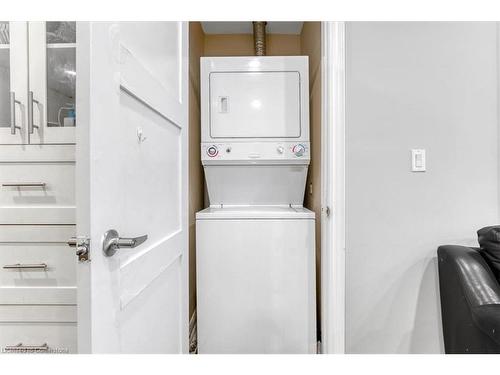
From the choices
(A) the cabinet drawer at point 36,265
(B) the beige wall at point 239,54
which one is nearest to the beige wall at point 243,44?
(B) the beige wall at point 239,54

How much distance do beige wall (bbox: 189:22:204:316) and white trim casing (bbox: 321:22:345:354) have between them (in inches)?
37.4

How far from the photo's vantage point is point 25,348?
107cm

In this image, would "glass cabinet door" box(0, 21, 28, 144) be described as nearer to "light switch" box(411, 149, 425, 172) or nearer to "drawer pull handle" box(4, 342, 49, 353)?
"drawer pull handle" box(4, 342, 49, 353)

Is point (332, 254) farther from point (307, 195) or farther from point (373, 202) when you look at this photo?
point (307, 195)

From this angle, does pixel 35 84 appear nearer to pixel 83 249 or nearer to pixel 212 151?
pixel 83 249

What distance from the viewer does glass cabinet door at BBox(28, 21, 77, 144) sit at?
1038 mm

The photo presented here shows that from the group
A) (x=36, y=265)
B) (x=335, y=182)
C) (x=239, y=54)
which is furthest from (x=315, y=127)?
(x=36, y=265)

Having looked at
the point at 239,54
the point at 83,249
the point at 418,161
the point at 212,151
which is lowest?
the point at 83,249

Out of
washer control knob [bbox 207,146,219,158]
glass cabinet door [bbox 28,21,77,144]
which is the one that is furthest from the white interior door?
washer control knob [bbox 207,146,219,158]

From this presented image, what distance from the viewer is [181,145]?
1.17 metres

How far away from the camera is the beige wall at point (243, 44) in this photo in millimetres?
2502

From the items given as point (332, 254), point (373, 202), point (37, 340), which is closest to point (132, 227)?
point (37, 340)

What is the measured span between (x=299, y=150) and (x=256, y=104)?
43 cm

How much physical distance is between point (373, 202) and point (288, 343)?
0.97 m
